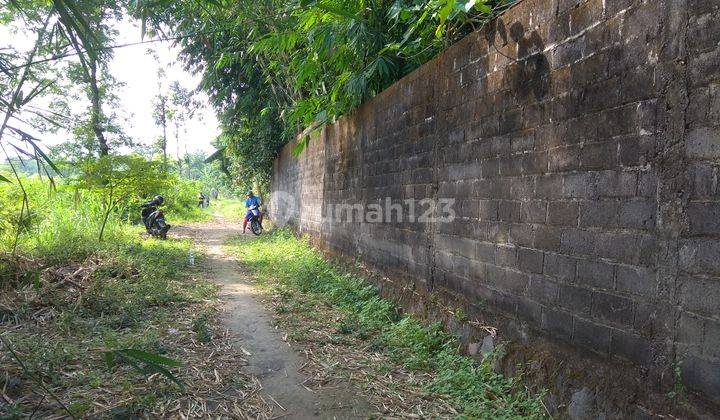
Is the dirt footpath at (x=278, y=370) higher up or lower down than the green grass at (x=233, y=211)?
lower down

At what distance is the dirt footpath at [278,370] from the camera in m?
2.80

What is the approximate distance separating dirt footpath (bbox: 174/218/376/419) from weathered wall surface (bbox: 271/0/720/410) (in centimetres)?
121

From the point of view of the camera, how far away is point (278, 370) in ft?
11.1

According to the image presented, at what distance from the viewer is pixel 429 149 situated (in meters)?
4.12

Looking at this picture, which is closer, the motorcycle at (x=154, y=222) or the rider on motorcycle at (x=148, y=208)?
the motorcycle at (x=154, y=222)

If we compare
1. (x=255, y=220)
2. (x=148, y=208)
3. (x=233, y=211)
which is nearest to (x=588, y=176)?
(x=148, y=208)

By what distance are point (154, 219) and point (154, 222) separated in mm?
87

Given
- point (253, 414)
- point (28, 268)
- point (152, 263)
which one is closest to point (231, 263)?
point (152, 263)

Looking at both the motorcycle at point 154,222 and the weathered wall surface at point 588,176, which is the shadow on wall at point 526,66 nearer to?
the weathered wall surface at point 588,176

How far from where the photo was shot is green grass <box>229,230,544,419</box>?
8.81ft

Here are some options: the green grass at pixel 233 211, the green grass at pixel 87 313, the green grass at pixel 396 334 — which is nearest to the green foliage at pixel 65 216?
the green grass at pixel 87 313

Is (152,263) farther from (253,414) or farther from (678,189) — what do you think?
(678,189)

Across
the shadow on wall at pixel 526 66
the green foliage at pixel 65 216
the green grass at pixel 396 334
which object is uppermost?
the shadow on wall at pixel 526 66

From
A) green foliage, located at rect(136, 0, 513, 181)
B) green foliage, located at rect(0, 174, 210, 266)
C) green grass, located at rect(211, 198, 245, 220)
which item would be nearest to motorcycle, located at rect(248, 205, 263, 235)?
green foliage, located at rect(0, 174, 210, 266)
